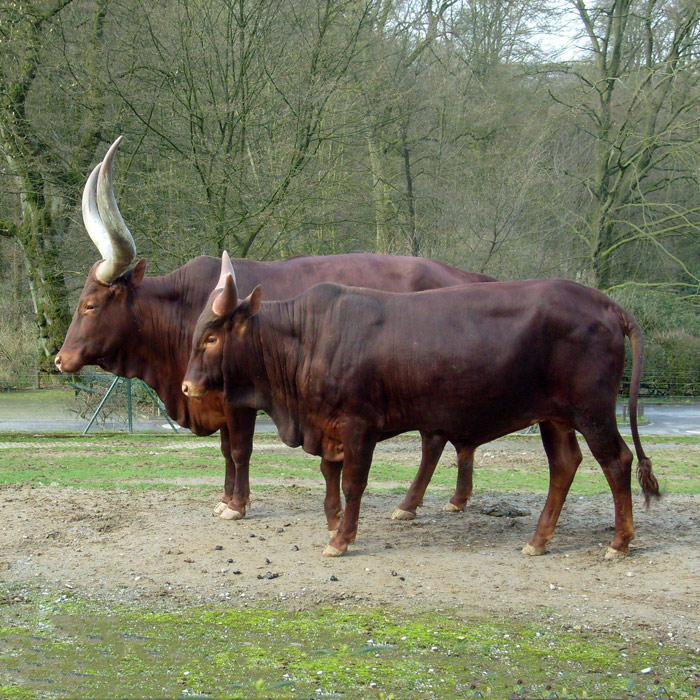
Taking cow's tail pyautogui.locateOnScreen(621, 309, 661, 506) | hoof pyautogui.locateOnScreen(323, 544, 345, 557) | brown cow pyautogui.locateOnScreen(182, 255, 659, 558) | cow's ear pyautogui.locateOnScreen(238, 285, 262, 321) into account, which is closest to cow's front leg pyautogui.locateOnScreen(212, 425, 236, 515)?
brown cow pyautogui.locateOnScreen(182, 255, 659, 558)

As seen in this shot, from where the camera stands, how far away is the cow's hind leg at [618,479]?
21.9ft

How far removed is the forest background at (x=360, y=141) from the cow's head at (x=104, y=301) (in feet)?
31.5

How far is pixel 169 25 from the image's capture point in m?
18.0

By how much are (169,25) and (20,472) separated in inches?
420

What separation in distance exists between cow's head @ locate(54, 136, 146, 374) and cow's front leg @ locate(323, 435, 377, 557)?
269cm

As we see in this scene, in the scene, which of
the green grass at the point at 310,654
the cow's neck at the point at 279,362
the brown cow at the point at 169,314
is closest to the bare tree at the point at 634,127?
the brown cow at the point at 169,314

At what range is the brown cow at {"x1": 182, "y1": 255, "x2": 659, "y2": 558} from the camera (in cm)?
659

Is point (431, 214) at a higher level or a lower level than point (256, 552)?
higher

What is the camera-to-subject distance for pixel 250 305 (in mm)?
7012

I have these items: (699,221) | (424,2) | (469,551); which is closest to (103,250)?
(469,551)

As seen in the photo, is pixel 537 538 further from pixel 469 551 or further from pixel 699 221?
pixel 699 221

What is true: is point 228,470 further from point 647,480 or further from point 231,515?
point 647,480

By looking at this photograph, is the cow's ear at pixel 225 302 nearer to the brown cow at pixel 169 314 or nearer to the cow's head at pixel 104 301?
the brown cow at pixel 169 314

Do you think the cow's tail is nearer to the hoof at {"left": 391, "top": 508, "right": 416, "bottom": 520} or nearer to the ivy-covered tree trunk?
the hoof at {"left": 391, "top": 508, "right": 416, "bottom": 520}
